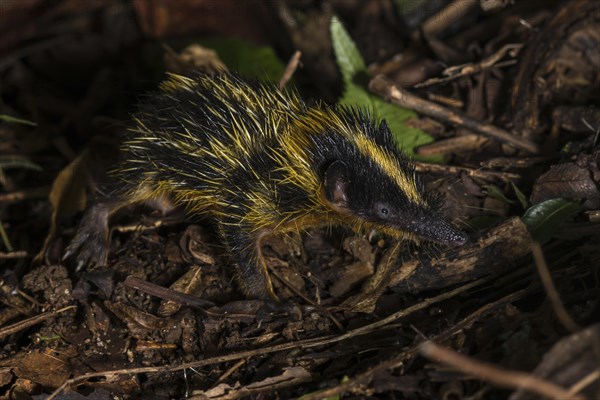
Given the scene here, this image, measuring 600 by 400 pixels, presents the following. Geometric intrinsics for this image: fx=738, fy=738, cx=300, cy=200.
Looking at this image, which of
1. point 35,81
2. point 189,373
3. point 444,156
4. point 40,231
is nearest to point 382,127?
point 444,156

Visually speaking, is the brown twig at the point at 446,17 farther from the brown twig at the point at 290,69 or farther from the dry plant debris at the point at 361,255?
the brown twig at the point at 290,69

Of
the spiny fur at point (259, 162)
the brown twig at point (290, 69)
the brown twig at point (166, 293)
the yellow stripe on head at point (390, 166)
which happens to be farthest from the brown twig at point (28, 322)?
the brown twig at point (290, 69)

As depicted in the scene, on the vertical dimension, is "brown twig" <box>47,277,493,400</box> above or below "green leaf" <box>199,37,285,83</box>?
below

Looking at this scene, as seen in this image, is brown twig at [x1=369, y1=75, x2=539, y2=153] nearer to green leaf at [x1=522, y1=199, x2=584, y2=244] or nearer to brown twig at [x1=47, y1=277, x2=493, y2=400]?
green leaf at [x1=522, y1=199, x2=584, y2=244]

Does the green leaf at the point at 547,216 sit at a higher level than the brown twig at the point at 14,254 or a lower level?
lower

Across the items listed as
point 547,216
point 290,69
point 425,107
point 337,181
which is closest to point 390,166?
point 337,181

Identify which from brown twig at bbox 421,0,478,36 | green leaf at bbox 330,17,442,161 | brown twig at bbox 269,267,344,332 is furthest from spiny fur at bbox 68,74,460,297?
brown twig at bbox 421,0,478,36
